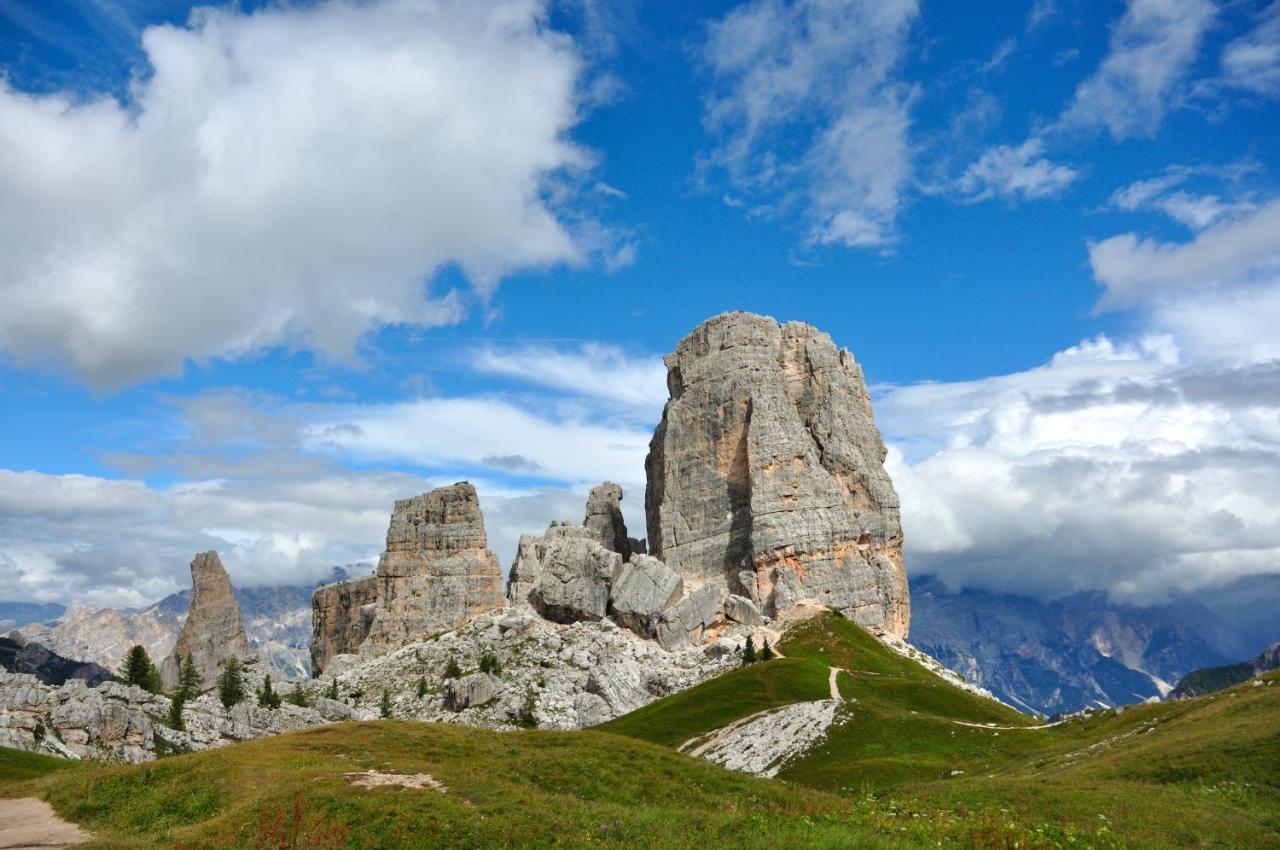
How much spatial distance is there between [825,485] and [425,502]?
225 feet

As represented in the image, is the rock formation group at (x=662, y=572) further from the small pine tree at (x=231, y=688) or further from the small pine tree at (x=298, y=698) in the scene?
the small pine tree at (x=231, y=688)

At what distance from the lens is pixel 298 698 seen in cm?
11044

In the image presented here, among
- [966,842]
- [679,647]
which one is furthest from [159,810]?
[679,647]

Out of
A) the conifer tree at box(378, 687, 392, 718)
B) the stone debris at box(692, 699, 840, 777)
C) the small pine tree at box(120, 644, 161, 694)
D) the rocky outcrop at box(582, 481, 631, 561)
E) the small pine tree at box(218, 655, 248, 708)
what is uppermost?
the rocky outcrop at box(582, 481, 631, 561)

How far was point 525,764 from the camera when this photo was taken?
39250 mm

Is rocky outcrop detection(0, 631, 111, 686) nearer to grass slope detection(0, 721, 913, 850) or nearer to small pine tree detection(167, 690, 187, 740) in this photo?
small pine tree detection(167, 690, 187, 740)

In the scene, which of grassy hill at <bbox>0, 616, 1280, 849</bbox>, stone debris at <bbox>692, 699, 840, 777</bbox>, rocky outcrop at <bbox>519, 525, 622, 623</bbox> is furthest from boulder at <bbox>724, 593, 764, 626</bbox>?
grassy hill at <bbox>0, 616, 1280, 849</bbox>

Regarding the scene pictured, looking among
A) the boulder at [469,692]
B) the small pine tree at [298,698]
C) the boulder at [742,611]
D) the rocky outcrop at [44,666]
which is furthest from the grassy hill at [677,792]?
the rocky outcrop at [44,666]

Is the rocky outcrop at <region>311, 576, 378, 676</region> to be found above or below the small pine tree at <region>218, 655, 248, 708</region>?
above

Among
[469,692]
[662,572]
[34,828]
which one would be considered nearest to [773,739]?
[469,692]

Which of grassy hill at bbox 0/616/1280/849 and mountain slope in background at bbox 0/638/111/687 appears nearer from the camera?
grassy hill at bbox 0/616/1280/849

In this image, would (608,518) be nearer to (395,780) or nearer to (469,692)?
(469,692)

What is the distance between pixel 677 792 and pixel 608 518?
130999 millimetres

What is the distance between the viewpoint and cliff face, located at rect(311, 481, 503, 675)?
13888 cm
